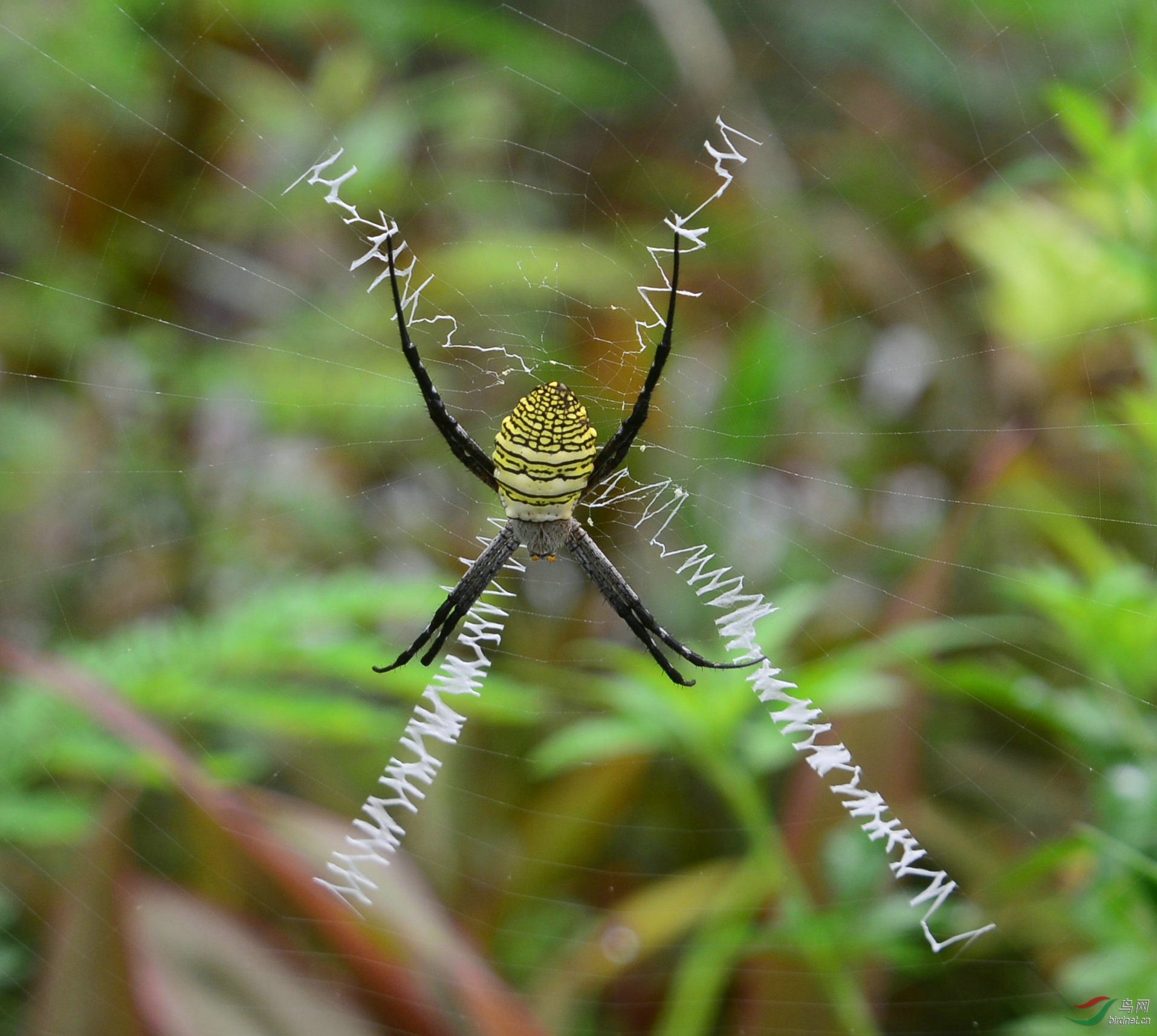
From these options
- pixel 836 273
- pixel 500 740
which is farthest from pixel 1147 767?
pixel 836 273

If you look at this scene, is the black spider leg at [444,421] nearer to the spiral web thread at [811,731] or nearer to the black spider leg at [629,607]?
the black spider leg at [629,607]

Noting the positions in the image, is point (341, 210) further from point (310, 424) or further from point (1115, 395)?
point (1115, 395)

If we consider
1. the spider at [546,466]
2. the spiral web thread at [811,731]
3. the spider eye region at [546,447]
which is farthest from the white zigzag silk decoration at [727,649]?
the spider eye region at [546,447]

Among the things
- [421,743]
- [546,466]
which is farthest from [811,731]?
[421,743]

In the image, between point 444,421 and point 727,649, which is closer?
point 444,421

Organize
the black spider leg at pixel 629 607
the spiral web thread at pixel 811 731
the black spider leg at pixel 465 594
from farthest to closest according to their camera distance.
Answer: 1. the black spider leg at pixel 465 594
2. the black spider leg at pixel 629 607
3. the spiral web thread at pixel 811 731

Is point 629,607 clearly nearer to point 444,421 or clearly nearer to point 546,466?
point 546,466

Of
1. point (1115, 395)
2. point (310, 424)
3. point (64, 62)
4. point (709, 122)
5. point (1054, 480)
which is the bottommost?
point (310, 424)
